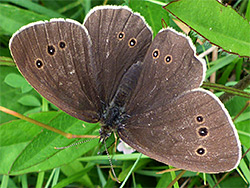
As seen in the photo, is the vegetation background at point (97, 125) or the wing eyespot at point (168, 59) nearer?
the vegetation background at point (97, 125)

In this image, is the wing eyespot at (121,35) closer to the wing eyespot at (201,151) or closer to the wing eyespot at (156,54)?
the wing eyespot at (156,54)

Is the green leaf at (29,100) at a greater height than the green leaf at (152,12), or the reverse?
the green leaf at (152,12)

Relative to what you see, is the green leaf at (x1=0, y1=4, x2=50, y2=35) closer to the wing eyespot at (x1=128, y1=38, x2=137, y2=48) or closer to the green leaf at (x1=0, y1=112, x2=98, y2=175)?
the green leaf at (x1=0, y1=112, x2=98, y2=175)

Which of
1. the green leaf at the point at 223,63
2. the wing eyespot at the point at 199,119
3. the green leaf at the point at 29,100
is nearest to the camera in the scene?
the wing eyespot at the point at 199,119

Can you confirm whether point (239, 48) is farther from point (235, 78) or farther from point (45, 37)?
point (45, 37)

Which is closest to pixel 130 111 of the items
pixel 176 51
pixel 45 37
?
pixel 176 51

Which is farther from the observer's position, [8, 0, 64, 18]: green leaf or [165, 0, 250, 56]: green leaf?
[8, 0, 64, 18]: green leaf

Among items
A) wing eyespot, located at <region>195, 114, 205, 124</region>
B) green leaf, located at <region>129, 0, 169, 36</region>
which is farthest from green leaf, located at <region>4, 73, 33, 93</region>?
wing eyespot, located at <region>195, 114, 205, 124</region>

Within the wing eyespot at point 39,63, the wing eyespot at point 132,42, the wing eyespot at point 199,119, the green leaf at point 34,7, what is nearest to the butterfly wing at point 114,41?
the wing eyespot at point 132,42

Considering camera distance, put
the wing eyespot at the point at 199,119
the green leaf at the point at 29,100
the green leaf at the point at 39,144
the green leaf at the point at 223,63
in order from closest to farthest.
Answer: the wing eyespot at the point at 199,119, the green leaf at the point at 39,144, the green leaf at the point at 223,63, the green leaf at the point at 29,100
